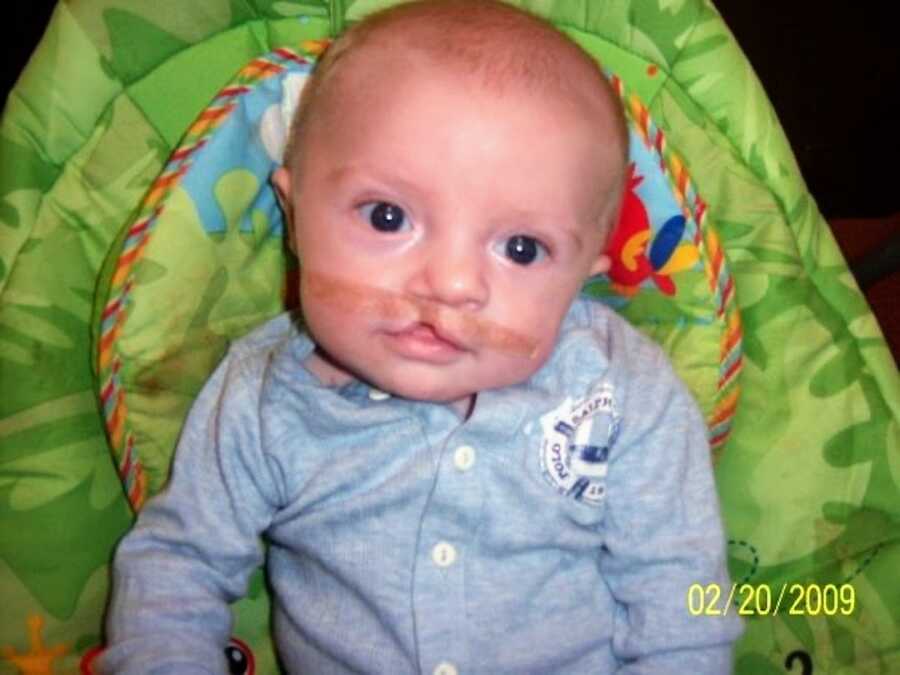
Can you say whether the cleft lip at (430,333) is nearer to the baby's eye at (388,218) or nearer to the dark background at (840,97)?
the baby's eye at (388,218)

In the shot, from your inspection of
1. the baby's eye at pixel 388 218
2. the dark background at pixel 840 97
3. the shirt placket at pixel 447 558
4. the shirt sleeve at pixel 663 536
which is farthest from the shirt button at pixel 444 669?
the dark background at pixel 840 97

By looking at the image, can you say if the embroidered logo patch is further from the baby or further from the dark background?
the dark background

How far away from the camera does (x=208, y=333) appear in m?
1.16

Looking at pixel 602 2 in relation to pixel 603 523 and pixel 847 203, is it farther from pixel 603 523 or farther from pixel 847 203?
pixel 847 203

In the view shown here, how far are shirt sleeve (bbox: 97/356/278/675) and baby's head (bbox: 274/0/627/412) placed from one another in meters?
0.15

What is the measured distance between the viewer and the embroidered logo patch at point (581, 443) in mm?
1042

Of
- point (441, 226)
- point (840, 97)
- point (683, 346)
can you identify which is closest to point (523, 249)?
point (441, 226)

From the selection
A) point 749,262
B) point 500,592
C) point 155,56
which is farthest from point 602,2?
point 500,592

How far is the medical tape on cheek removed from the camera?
919 millimetres

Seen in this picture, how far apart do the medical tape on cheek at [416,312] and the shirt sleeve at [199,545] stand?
177mm

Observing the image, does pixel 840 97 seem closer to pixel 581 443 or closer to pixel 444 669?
pixel 581 443

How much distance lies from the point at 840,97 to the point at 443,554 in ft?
5.23

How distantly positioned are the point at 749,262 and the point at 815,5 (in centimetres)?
131
